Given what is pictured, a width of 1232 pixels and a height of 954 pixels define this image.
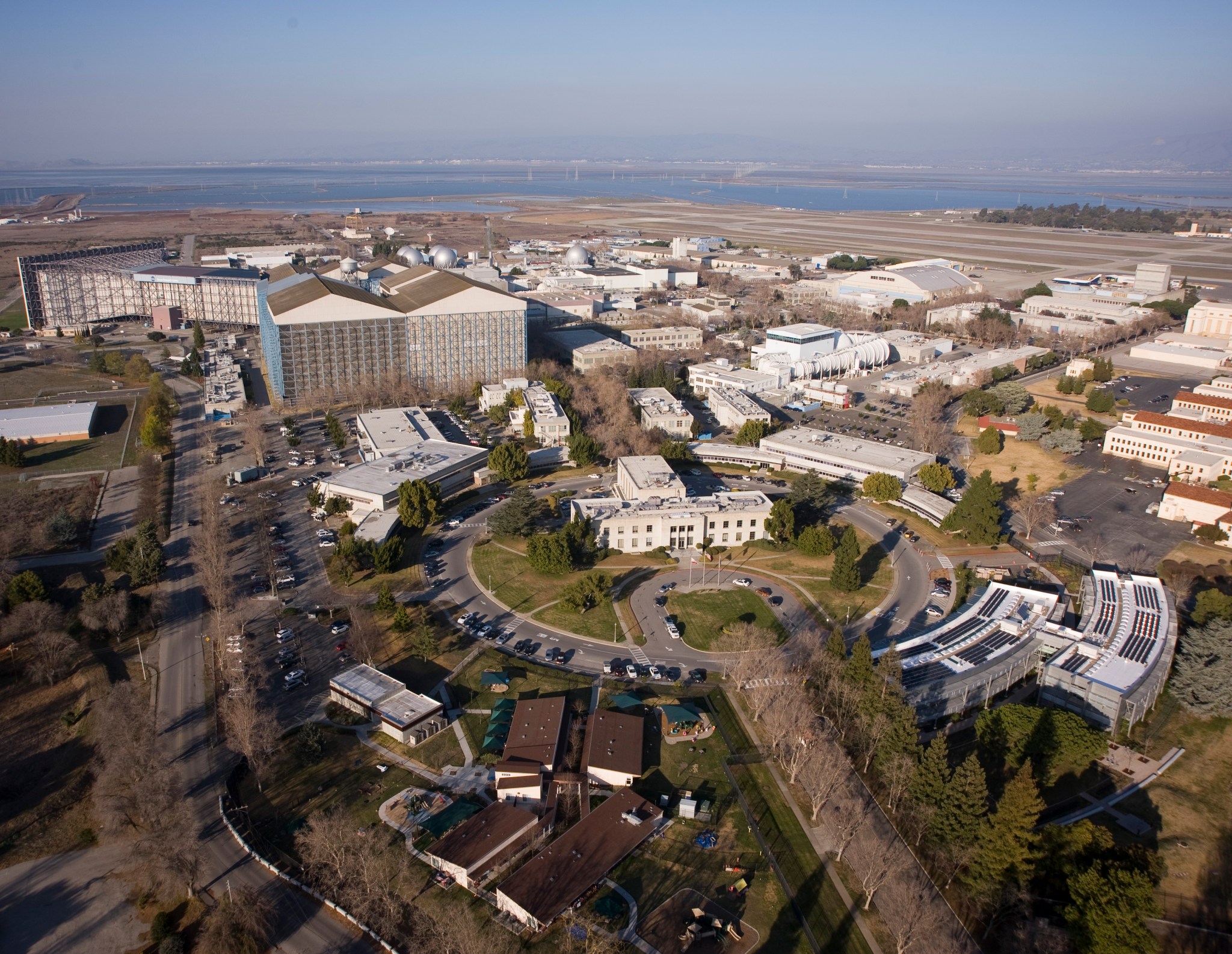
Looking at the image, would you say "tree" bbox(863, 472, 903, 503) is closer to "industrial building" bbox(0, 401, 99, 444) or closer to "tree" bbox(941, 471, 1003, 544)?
"tree" bbox(941, 471, 1003, 544)

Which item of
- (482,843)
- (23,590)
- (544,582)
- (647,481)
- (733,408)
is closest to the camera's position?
(482,843)

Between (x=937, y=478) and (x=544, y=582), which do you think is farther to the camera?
(x=937, y=478)

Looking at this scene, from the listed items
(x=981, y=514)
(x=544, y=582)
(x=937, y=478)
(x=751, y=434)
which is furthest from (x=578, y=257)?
(x=544, y=582)

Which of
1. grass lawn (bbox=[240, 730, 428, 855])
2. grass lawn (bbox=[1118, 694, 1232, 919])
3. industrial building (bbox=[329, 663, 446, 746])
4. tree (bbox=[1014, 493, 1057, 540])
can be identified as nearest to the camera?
grass lawn (bbox=[1118, 694, 1232, 919])

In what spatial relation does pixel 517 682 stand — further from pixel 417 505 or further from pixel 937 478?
pixel 937 478

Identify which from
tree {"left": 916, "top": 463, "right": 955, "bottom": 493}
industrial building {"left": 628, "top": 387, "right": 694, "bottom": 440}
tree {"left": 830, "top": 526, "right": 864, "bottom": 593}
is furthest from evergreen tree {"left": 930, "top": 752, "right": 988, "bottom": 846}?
industrial building {"left": 628, "top": 387, "right": 694, "bottom": 440}

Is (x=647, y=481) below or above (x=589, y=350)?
below

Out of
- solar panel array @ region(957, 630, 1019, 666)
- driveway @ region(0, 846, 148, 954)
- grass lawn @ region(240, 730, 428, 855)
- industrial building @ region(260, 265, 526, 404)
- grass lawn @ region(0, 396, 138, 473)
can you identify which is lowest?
driveway @ region(0, 846, 148, 954)

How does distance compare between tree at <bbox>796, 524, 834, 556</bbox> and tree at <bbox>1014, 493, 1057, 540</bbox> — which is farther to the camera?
tree at <bbox>1014, 493, 1057, 540</bbox>
